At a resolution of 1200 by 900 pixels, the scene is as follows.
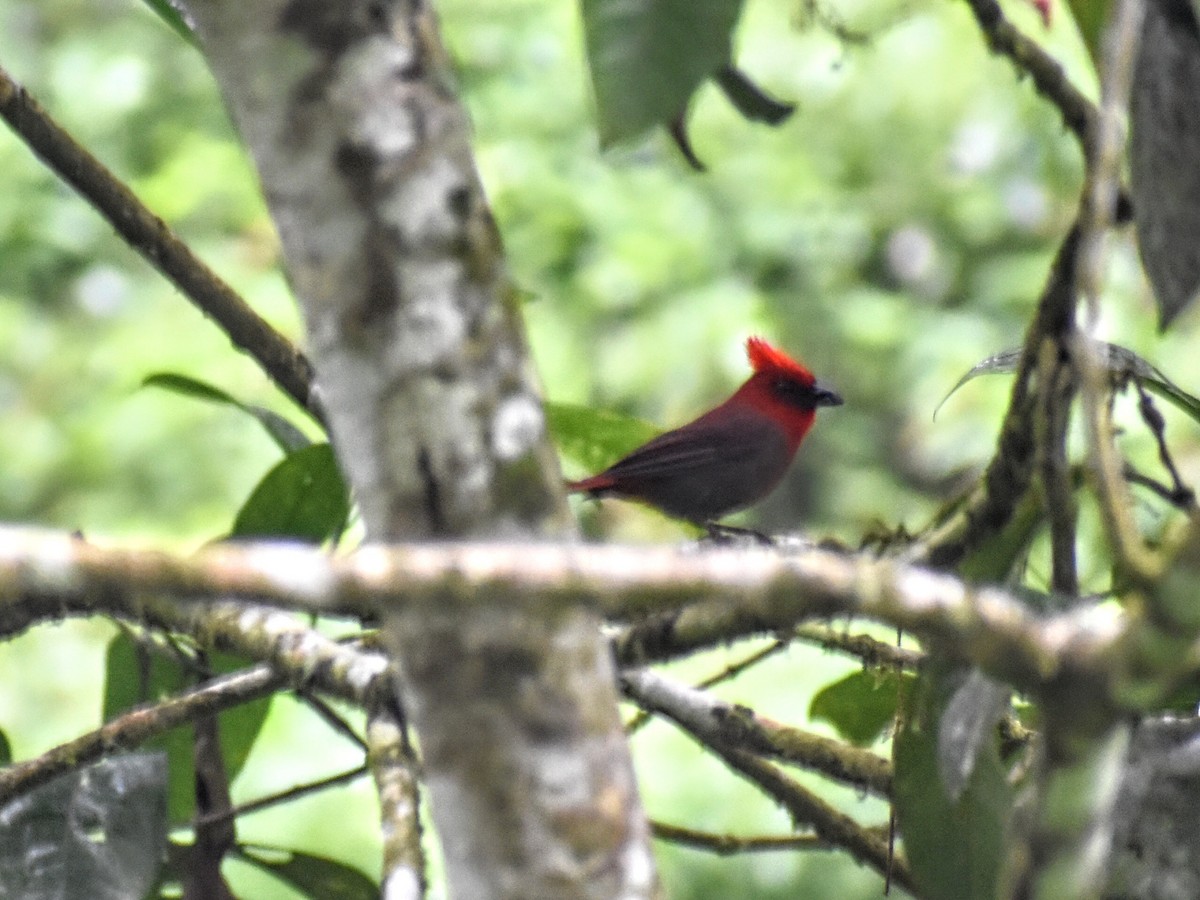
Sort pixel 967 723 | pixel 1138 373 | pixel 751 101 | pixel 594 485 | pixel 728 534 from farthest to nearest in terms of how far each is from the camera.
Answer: pixel 594 485
pixel 728 534
pixel 751 101
pixel 1138 373
pixel 967 723

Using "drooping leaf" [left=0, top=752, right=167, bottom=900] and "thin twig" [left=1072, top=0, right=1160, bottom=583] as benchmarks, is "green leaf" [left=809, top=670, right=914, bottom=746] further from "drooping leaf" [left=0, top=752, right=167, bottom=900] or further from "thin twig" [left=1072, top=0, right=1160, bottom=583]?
"thin twig" [left=1072, top=0, right=1160, bottom=583]

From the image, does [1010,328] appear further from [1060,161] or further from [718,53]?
[718,53]

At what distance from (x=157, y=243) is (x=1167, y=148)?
1.34 metres

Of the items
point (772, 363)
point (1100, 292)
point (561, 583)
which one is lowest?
point (561, 583)

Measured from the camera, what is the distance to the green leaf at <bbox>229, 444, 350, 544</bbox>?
196cm

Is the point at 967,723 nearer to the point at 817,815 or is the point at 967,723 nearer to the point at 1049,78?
the point at 1049,78

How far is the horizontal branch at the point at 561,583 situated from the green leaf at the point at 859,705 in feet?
3.49

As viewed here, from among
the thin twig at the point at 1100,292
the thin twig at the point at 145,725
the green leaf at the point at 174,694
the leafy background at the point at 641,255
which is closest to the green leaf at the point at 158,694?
the green leaf at the point at 174,694

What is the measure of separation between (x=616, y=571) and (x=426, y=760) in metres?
0.23

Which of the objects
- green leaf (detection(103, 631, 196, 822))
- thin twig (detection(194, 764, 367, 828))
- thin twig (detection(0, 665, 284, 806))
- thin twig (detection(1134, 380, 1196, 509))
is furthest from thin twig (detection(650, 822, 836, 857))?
thin twig (detection(1134, 380, 1196, 509))

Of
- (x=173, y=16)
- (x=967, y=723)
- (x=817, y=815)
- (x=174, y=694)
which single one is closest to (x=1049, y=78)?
(x=967, y=723)

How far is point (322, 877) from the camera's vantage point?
195cm

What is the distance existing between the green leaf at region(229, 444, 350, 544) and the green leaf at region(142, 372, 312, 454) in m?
0.12

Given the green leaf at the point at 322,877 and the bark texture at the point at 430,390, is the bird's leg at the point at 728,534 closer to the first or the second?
the green leaf at the point at 322,877
